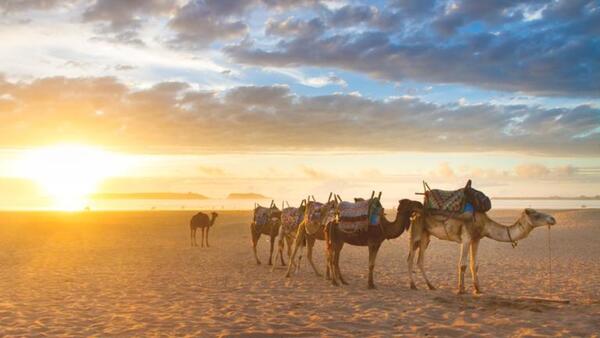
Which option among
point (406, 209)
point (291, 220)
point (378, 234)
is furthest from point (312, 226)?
point (406, 209)

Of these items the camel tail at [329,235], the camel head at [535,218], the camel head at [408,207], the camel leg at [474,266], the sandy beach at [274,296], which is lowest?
the sandy beach at [274,296]

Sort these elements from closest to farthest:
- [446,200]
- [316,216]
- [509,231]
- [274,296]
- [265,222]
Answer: [274,296]
[509,231]
[446,200]
[316,216]
[265,222]

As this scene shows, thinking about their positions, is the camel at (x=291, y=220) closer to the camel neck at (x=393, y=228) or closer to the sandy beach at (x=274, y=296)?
the sandy beach at (x=274, y=296)

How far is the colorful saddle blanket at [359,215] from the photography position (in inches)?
624

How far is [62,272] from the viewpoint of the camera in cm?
1908

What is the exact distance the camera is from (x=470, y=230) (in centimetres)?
1463

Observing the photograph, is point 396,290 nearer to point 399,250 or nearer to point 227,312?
point 227,312

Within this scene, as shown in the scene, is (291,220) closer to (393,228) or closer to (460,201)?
(393,228)

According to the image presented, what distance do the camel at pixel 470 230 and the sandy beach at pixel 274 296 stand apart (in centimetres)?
85

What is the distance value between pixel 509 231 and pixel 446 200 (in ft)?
5.94

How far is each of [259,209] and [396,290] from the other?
29.9ft

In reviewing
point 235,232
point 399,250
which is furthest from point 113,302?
point 235,232

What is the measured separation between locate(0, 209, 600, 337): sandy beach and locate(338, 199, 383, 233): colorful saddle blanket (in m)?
1.74

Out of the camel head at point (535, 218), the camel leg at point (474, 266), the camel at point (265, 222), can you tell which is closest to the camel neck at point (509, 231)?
the camel head at point (535, 218)
